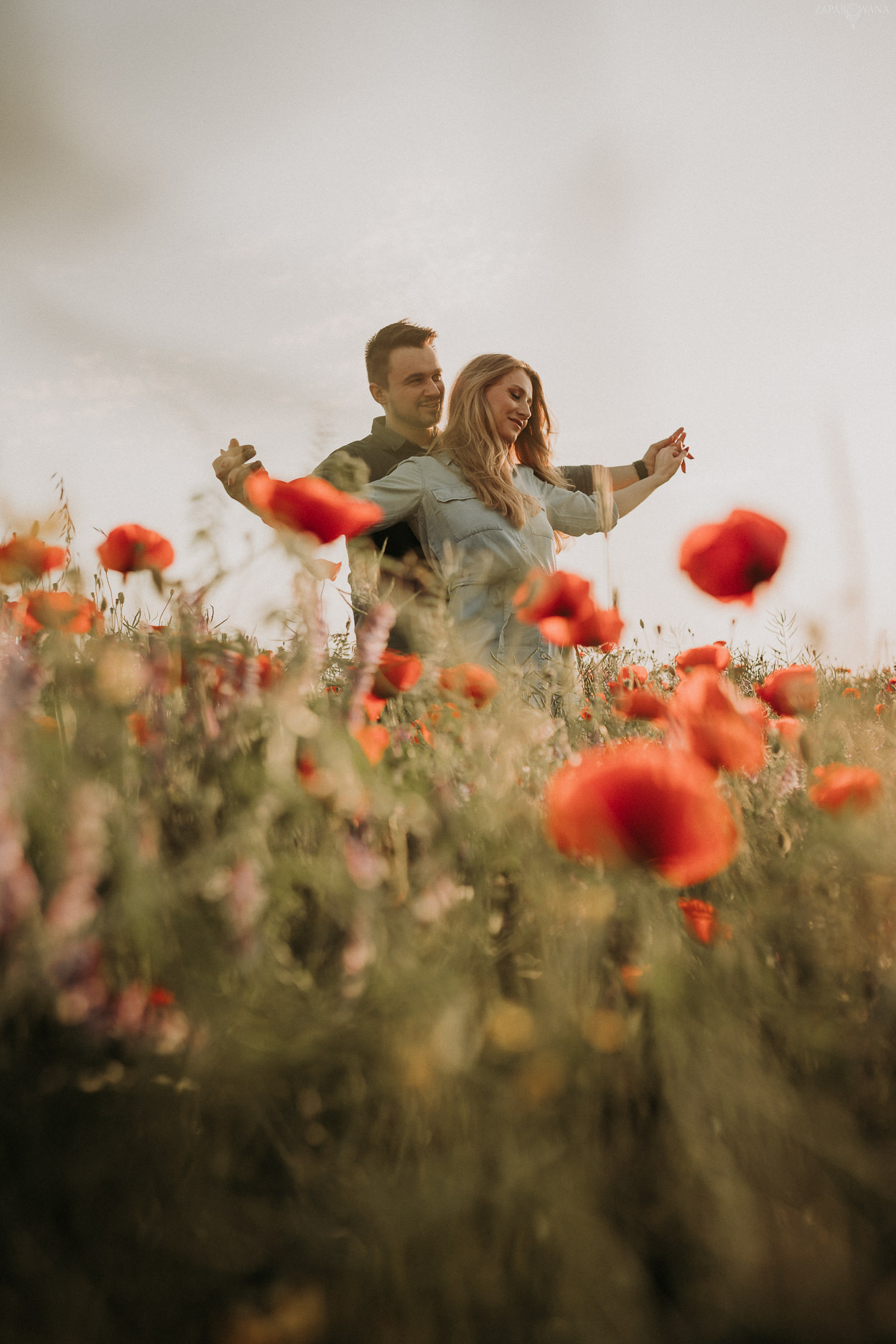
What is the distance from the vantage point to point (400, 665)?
3.78ft

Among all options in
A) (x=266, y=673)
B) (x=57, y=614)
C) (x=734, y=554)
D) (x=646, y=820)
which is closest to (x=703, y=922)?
(x=646, y=820)

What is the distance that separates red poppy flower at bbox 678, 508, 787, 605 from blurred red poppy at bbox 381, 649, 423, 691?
2.05 ft

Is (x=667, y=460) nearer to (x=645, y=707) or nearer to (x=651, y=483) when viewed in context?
(x=651, y=483)

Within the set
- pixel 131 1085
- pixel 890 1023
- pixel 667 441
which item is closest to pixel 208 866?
pixel 131 1085

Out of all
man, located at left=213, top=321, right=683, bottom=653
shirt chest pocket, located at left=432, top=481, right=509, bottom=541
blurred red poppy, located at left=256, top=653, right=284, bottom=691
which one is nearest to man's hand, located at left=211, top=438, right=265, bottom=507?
blurred red poppy, located at left=256, top=653, right=284, bottom=691

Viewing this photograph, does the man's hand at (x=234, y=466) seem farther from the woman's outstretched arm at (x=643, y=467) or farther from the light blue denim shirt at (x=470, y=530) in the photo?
the woman's outstretched arm at (x=643, y=467)

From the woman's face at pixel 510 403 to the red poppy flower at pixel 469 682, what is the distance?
2.67m

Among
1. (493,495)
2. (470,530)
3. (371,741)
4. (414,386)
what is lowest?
(371,741)

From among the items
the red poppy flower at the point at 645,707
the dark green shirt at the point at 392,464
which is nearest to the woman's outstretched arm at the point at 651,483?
the dark green shirt at the point at 392,464

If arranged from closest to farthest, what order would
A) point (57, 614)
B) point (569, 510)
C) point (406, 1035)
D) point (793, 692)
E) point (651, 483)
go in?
point (406, 1035), point (57, 614), point (793, 692), point (651, 483), point (569, 510)

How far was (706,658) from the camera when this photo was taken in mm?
1660

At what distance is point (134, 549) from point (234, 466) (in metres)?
0.36

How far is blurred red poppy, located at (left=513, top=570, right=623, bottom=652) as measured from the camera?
149cm

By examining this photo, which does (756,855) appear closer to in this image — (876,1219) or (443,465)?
(876,1219)
